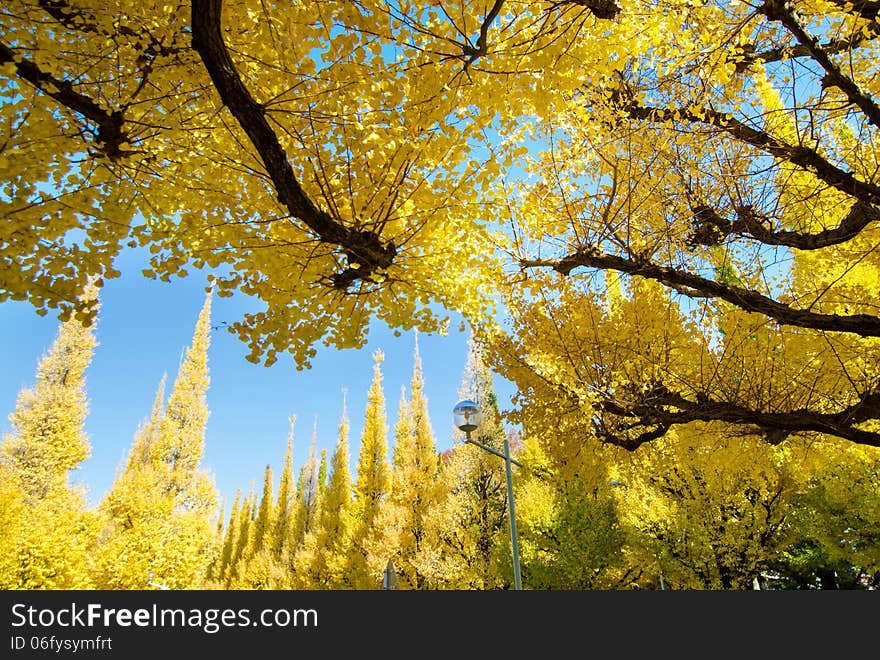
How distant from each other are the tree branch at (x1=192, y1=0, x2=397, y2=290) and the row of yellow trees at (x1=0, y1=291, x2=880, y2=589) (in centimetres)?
417

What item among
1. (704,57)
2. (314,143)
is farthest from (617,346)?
(314,143)

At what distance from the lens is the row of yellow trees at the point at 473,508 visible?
10.8m

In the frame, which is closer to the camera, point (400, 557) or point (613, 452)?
point (613, 452)

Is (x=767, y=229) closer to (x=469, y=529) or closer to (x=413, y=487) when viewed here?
(x=469, y=529)

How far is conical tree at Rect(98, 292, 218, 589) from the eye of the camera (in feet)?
50.5

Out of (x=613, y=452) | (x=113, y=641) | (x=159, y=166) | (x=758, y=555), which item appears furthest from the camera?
(x=758, y=555)

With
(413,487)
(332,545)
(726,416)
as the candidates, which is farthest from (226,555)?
(726,416)

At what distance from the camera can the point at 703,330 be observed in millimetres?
6164

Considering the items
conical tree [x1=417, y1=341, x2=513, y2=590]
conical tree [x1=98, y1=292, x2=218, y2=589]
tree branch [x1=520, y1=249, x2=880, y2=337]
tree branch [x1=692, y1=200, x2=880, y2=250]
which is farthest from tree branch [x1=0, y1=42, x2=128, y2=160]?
conical tree [x1=98, y1=292, x2=218, y2=589]

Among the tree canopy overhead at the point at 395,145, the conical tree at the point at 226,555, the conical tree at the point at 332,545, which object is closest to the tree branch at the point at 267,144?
the tree canopy overhead at the point at 395,145

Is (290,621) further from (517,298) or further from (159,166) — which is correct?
(517,298)

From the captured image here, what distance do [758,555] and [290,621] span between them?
12368 mm

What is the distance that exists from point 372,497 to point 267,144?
784 inches

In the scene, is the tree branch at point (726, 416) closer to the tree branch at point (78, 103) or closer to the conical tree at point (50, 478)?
the tree branch at point (78, 103)
